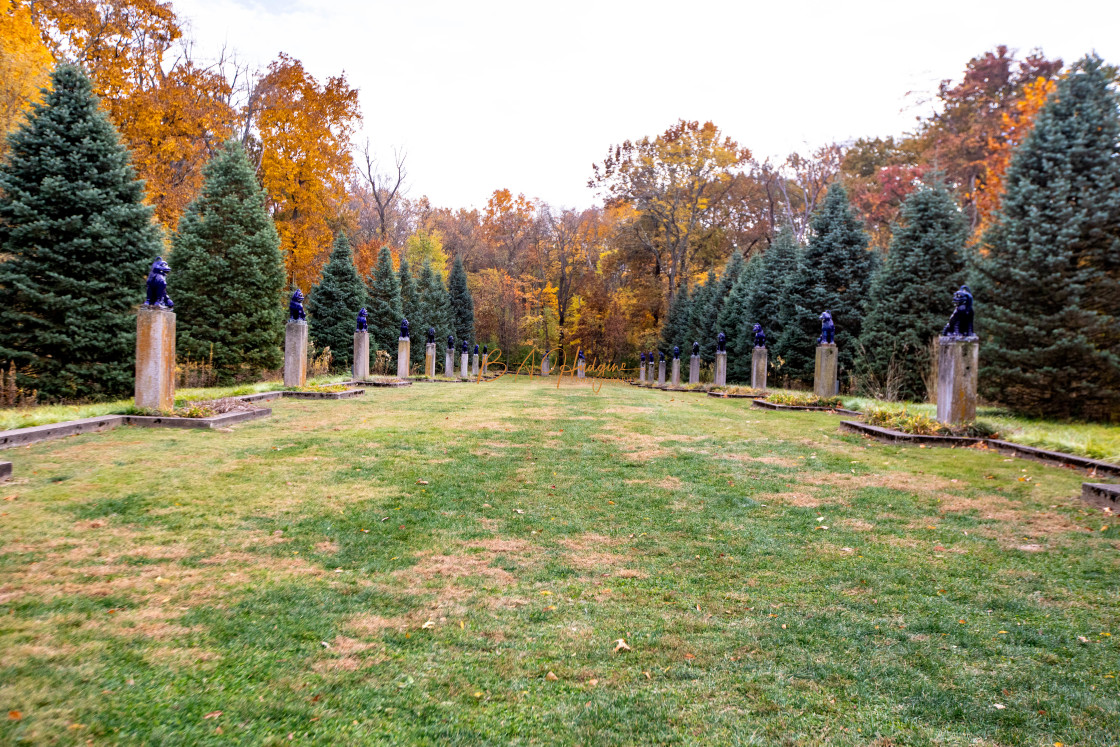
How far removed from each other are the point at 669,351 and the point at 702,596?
34.7 metres

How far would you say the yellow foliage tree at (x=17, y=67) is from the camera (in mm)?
16203

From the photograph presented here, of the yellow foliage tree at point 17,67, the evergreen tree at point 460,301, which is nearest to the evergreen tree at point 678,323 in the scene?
the evergreen tree at point 460,301

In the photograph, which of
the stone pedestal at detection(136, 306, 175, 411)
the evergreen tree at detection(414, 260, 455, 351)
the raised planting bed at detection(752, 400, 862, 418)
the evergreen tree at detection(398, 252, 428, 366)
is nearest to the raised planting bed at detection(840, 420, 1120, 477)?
the raised planting bed at detection(752, 400, 862, 418)

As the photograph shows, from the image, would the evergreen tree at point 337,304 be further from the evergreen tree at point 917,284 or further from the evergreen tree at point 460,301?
the evergreen tree at point 917,284

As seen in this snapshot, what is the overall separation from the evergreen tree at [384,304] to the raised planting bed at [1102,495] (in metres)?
27.1

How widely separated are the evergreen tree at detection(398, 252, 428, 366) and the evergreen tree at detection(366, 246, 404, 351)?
9.22ft

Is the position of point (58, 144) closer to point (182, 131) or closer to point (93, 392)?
point (93, 392)

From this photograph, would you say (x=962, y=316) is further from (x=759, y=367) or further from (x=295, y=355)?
(x=295, y=355)

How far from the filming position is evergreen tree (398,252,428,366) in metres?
33.2

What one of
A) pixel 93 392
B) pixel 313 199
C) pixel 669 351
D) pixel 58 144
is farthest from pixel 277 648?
pixel 669 351

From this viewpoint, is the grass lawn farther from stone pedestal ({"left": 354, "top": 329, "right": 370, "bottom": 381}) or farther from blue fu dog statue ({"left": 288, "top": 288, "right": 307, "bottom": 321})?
stone pedestal ({"left": 354, "top": 329, "right": 370, "bottom": 381})

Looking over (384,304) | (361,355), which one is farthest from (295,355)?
(384,304)

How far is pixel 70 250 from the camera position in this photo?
13.0 metres

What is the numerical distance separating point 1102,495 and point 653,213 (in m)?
34.9
